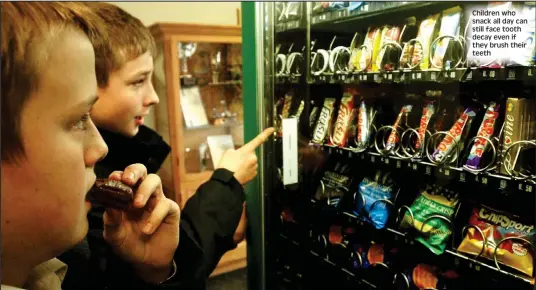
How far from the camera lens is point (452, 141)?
105cm

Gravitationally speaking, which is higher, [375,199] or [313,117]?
[313,117]

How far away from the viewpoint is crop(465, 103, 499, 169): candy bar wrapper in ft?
3.25

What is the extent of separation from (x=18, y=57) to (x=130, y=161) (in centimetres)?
37

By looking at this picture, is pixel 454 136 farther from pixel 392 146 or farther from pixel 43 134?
pixel 43 134

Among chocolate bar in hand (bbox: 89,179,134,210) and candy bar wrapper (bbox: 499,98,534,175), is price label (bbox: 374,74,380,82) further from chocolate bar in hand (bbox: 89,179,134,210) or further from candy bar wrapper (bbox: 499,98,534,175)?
chocolate bar in hand (bbox: 89,179,134,210)

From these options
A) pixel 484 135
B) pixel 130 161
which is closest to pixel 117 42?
pixel 130 161

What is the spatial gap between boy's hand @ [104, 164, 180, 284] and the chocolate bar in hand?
0.04 metres

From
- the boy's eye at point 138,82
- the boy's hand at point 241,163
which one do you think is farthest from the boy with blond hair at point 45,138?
the boy's hand at point 241,163

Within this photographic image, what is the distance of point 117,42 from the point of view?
824 mm

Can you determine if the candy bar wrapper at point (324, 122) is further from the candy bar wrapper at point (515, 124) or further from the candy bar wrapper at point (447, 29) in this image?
the candy bar wrapper at point (515, 124)

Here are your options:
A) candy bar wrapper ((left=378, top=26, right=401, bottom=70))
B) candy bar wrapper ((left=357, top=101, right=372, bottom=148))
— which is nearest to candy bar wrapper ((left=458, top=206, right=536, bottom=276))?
candy bar wrapper ((left=357, top=101, right=372, bottom=148))

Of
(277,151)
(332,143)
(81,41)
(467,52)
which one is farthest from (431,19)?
(81,41)

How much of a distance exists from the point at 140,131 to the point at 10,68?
532 millimetres

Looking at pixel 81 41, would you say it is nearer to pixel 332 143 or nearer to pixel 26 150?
pixel 26 150
